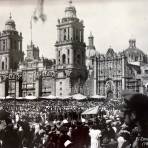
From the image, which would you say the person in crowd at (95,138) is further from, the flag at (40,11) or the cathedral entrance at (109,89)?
the cathedral entrance at (109,89)

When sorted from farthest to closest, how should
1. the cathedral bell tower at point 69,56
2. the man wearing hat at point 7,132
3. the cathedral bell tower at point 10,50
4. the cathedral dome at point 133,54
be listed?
1. the cathedral dome at point 133,54
2. the cathedral bell tower at point 10,50
3. the cathedral bell tower at point 69,56
4. the man wearing hat at point 7,132

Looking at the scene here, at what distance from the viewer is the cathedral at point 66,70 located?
70.0 feet

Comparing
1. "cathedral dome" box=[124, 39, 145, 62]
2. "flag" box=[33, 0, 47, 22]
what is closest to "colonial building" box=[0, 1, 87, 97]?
"cathedral dome" box=[124, 39, 145, 62]

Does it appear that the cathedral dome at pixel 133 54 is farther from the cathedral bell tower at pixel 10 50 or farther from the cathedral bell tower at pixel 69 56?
the cathedral bell tower at pixel 10 50

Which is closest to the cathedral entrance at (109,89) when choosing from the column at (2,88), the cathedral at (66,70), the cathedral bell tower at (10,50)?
the cathedral at (66,70)

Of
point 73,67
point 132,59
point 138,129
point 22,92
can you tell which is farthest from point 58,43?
point 138,129

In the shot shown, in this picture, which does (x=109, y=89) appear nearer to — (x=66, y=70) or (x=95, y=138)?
(x=66, y=70)

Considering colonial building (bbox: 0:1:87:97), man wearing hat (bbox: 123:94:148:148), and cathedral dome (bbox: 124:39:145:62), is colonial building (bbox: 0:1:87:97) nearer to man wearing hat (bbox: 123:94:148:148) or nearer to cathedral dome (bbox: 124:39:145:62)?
cathedral dome (bbox: 124:39:145:62)

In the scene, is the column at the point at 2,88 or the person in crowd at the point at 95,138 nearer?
the person in crowd at the point at 95,138

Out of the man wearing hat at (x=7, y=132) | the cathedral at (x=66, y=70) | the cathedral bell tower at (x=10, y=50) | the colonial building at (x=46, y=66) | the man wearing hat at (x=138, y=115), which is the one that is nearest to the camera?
the man wearing hat at (x=138, y=115)

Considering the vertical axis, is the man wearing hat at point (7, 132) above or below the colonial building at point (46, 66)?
below

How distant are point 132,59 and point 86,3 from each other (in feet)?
76.7

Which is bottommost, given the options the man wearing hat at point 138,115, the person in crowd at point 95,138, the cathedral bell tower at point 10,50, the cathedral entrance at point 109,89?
the person in crowd at point 95,138

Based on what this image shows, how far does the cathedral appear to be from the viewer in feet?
70.0
